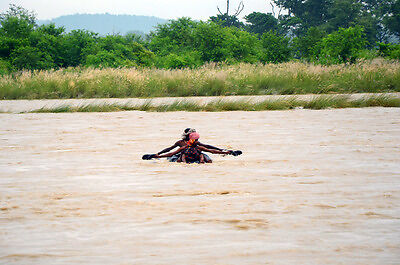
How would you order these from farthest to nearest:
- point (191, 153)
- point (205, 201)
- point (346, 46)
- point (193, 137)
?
point (346, 46) → point (191, 153) → point (193, 137) → point (205, 201)

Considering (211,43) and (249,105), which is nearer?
(249,105)

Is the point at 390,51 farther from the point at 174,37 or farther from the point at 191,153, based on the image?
the point at 191,153

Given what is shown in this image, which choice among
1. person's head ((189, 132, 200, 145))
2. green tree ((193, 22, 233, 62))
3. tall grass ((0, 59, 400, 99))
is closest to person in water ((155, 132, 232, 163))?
person's head ((189, 132, 200, 145))

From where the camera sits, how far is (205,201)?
3.61 meters

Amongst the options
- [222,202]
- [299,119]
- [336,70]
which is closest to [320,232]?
[222,202]

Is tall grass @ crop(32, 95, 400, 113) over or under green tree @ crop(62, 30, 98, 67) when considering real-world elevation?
under

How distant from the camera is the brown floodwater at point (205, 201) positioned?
8.39 ft

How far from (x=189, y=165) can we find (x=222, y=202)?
1692mm

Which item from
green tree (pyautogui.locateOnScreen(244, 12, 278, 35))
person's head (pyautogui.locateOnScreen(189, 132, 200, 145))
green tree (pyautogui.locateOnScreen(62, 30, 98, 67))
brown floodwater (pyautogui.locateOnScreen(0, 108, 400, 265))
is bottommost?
brown floodwater (pyautogui.locateOnScreen(0, 108, 400, 265))

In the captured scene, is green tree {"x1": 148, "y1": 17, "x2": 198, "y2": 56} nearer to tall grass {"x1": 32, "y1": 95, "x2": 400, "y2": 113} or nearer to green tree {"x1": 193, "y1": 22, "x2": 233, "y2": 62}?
green tree {"x1": 193, "y1": 22, "x2": 233, "y2": 62}

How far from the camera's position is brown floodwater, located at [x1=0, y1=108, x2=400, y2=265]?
2.56m

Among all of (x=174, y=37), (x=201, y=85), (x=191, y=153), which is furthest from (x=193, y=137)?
(x=174, y=37)

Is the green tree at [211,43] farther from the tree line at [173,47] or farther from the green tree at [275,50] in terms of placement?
the green tree at [275,50]

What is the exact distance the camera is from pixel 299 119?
31.8 ft
